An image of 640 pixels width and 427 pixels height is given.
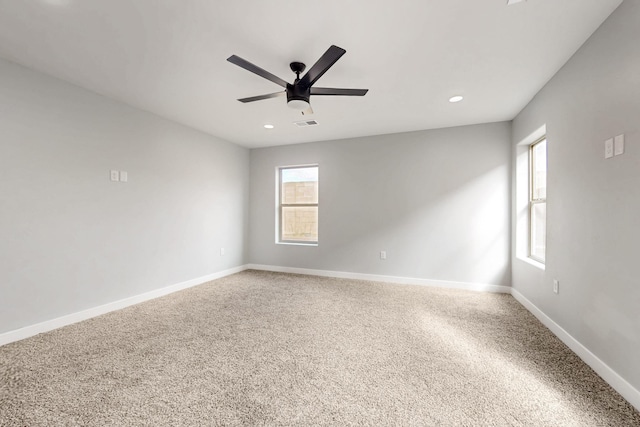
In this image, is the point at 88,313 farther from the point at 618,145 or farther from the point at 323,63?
the point at 618,145

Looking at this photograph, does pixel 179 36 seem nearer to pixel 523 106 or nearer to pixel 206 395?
pixel 206 395

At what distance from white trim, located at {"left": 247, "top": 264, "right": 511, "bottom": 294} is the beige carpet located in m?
0.75

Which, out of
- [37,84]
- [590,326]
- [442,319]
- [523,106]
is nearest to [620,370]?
[590,326]

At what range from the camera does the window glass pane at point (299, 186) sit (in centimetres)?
504

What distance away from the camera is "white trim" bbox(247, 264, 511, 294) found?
388 centimetres

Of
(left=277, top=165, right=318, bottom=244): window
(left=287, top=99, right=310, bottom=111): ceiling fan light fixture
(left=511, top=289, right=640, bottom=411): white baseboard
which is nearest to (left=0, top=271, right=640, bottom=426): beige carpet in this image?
(left=511, top=289, right=640, bottom=411): white baseboard

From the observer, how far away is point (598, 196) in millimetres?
1884

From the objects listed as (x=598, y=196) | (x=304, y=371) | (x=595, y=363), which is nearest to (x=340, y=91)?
(x=598, y=196)

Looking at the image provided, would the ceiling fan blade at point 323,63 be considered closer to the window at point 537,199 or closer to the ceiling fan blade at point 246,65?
the ceiling fan blade at point 246,65

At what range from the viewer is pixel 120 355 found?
209 centimetres

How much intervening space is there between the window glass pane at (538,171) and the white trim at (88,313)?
4.80 meters

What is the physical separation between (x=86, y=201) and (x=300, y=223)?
3.11 metres

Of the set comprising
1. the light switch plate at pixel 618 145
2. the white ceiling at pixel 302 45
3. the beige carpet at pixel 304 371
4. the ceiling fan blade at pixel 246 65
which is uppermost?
the white ceiling at pixel 302 45

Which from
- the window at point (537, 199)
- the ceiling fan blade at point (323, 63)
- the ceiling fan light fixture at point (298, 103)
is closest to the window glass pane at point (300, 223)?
the ceiling fan light fixture at point (298, 103)
